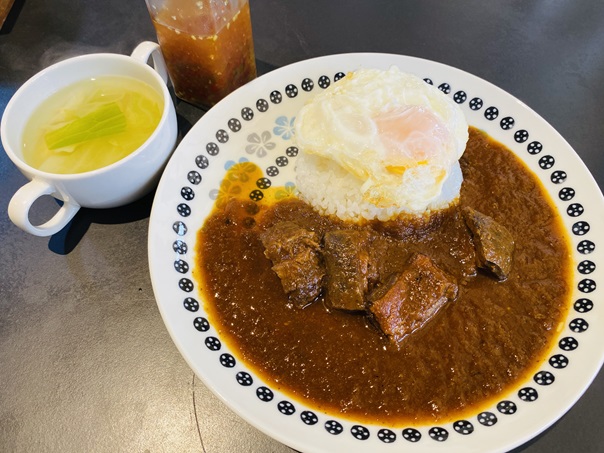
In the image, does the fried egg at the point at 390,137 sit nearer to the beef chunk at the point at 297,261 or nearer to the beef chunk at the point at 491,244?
the beef chunk at the point at 491,244

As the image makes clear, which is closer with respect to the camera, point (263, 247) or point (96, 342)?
point (96, 342)

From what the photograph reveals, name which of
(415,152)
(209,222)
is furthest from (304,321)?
(415,152)

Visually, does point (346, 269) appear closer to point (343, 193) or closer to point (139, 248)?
point (343, 193)

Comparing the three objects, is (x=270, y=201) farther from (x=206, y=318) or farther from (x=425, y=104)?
(x=425, y=104)

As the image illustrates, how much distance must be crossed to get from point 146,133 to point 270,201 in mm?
878

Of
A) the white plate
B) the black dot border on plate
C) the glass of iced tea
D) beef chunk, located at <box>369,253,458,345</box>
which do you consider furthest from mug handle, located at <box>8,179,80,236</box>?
beef chunk, located at <box>369,253,458,345</box>

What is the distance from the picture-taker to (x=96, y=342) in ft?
9.22

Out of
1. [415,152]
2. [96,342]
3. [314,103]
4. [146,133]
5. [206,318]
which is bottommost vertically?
[96,342]

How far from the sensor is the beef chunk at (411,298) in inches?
103

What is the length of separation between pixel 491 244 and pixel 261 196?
1442 millimetres

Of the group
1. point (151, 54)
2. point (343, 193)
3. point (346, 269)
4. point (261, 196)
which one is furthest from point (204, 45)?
point (346, 269)

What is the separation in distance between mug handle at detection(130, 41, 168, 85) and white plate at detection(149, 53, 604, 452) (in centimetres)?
54

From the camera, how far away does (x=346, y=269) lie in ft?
8.91

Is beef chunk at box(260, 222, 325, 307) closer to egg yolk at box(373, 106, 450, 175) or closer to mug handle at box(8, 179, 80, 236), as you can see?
egg yolk at box(373, 106, 450, 175)
